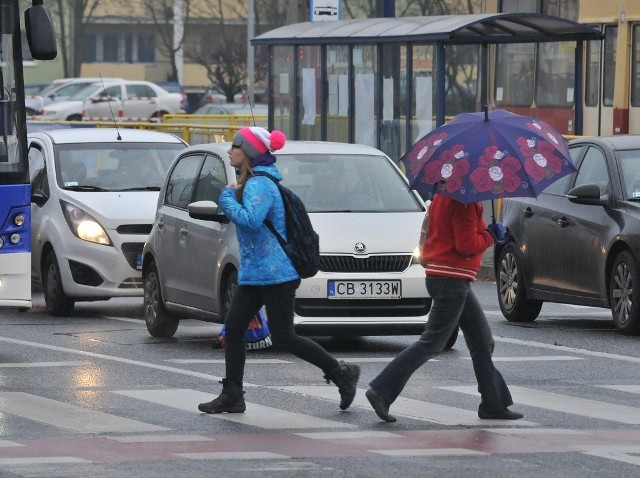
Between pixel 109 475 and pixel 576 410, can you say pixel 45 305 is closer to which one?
pixel 576 410

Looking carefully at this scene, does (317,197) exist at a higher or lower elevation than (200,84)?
higher

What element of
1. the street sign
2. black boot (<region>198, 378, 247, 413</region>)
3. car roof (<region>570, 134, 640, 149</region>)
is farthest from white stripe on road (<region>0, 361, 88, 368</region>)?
the street sign

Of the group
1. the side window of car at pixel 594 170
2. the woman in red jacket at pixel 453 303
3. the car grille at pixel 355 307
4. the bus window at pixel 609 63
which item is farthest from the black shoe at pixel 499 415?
the bus window at pixel 609 63

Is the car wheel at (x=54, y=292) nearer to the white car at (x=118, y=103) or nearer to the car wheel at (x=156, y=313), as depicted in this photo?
the car wheel at (x=156, y=313)

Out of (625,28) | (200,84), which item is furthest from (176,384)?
(200,84)

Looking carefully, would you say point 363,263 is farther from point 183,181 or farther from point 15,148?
point 15,148

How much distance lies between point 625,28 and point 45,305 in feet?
37.5

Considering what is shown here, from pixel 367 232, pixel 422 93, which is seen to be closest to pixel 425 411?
pixel 367 232

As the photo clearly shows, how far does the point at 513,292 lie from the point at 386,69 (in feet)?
35.3

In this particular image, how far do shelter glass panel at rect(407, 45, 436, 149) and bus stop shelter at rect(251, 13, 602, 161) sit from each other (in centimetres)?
1

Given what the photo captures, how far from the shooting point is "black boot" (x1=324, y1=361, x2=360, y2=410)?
35.2 feet

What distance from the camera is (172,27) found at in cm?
8956

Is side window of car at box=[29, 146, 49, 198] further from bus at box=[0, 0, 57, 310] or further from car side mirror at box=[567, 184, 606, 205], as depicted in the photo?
car side mirror at box=[567, 184, 606, 205]

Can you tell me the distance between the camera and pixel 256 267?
10.5 m
